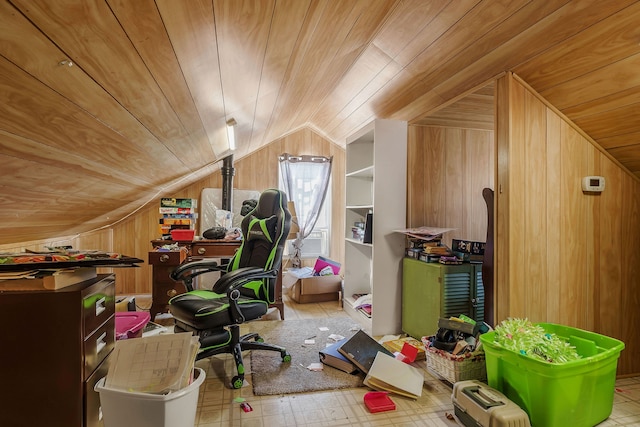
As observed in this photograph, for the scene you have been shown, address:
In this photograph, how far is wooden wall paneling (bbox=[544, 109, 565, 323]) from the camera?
2.01m

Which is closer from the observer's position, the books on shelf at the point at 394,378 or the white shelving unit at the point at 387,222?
the books on shelf at the point at 394,378

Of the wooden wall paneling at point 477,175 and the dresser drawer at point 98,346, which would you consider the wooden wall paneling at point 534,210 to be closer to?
the wooden wall paneling at point 477,175

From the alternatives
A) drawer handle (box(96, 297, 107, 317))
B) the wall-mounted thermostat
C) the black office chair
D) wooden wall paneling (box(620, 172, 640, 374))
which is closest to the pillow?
the black office chair

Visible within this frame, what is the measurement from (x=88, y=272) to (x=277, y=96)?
1634mm

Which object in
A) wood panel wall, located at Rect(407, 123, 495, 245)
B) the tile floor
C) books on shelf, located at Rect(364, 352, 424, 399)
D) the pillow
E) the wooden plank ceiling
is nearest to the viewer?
the wooden plank ceiling

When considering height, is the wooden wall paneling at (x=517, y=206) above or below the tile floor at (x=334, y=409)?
above

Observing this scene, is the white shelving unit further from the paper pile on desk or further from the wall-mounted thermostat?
the paper pile on desk

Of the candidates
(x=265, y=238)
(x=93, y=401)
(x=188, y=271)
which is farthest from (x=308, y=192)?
(x=93, y=401)

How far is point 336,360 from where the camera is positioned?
2266mm

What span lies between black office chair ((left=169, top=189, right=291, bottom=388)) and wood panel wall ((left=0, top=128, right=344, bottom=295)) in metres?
2.02

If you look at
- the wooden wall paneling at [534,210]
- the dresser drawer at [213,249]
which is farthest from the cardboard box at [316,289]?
the wooden wall paneling at [534,210]

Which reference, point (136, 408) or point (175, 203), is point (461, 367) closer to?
point (136, 408)

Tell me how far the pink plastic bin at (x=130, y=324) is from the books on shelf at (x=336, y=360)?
1213 millimetres

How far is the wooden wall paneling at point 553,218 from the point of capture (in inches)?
79.0
